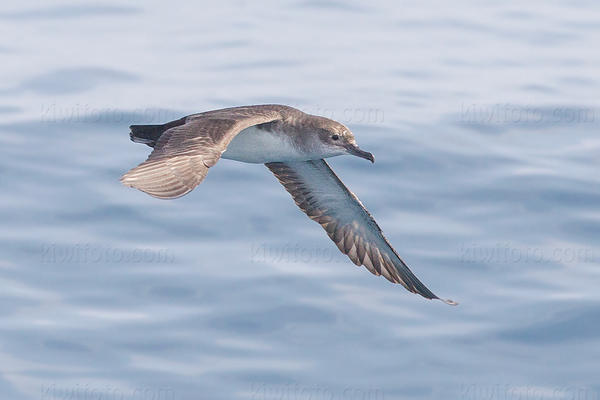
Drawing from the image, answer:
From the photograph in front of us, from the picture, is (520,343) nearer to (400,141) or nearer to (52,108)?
(400,141)

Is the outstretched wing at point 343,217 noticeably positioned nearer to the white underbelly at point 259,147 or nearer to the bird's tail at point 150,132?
the white underbelly at point 259,147

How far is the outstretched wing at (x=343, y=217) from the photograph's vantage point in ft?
46.3

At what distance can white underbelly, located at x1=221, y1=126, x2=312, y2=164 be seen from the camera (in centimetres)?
1255

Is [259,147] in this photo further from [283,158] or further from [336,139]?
[336,139]

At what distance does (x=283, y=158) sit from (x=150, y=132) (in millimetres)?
1432

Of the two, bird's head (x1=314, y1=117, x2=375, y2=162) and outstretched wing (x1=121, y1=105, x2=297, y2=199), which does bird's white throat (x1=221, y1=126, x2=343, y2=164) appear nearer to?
bird's head (x1=314, y1=117, x2=375, y2=162)

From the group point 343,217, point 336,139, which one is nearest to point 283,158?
point 336,139

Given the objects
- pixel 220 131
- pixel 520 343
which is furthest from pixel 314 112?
pixel 220 131

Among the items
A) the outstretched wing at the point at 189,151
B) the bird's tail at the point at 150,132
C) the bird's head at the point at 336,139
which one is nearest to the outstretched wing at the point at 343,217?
the bird's head at the point at 336,139

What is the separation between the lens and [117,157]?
20.3 m

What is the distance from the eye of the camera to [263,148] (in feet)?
41.4

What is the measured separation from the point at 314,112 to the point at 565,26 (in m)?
9.85

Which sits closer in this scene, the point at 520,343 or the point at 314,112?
the point at 520,343

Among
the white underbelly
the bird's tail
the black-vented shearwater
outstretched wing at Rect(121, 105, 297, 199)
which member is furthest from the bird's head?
the bird's tail
